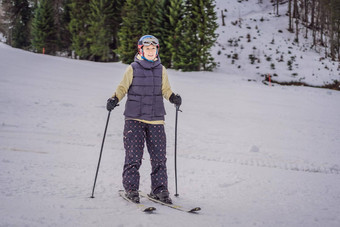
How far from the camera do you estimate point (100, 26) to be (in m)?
27.7

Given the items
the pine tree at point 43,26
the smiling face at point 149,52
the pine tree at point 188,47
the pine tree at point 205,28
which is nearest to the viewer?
the smiling face at point 149,52

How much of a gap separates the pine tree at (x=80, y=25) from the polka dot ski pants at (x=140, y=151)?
2733 centimetres

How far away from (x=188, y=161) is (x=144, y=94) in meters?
2.59

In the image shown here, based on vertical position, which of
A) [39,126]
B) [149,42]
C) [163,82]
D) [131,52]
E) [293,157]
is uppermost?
[131,52]

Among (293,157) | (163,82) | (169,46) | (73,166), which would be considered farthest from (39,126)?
(169,46)

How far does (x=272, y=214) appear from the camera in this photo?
133 inches

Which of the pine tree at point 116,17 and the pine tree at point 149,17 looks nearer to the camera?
the pine tree at point 149,17

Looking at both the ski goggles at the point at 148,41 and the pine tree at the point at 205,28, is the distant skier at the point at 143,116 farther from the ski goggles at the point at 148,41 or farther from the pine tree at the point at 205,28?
the pine tree at the point at 205,28

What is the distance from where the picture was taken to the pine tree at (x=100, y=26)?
2741cm

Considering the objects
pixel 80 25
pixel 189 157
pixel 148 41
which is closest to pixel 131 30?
pixel 80 25

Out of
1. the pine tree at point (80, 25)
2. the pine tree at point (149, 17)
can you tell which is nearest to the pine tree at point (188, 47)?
the pine tree at point (149, 17)

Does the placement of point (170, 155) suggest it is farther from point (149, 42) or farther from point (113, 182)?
point (149, 42)

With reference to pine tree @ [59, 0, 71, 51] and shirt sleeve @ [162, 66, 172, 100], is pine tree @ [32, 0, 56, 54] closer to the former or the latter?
pine tree @ [59, 0, 71, 51]

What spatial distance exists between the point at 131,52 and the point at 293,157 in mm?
20411
